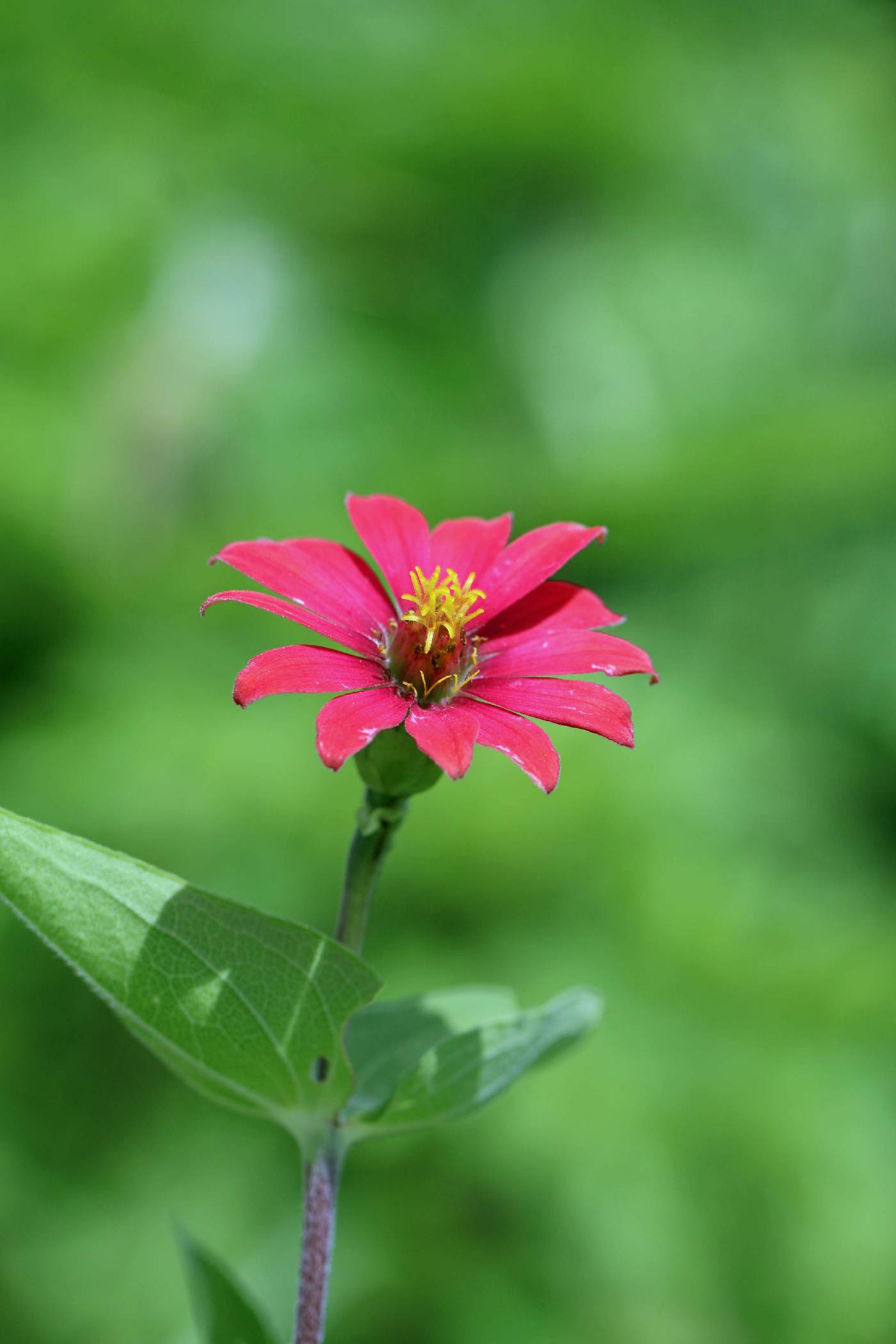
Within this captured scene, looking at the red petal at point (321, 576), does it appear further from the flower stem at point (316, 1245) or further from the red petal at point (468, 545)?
the flower stem at point (316, 1245)

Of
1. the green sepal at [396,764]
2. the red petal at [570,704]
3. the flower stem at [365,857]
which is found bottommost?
the flower stem at [365,857]

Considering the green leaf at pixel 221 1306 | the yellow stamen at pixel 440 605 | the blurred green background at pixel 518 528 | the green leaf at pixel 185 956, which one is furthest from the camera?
the blurred green background at pixel 518 528

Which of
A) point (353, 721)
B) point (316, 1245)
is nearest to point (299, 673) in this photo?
point (353, 721)

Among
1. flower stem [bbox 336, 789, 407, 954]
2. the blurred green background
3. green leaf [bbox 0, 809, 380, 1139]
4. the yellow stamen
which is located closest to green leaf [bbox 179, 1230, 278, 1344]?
green leaf [bbox 0, 809, 380, 1139]

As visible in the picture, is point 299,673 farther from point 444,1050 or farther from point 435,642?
point 444,1050

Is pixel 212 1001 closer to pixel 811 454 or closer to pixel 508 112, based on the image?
pixel 811 454

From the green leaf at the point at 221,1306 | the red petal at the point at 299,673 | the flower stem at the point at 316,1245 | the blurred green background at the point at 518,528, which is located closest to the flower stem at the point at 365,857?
the red petal at the point at 299,673
